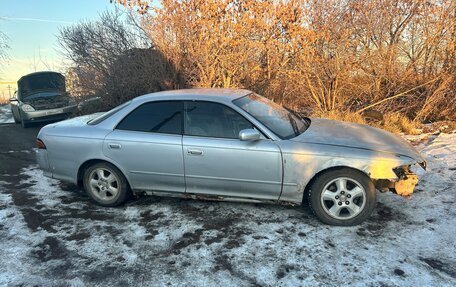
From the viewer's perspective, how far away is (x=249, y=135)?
13.2 ft

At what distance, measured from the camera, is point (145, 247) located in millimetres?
3717

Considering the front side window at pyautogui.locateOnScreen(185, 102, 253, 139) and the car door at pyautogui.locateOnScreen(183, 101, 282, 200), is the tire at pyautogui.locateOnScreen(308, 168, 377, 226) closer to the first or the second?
the car door at pyautogui.locateOnScreen(183, 101, 282, 200)

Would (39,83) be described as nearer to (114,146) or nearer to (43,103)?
(43,103)

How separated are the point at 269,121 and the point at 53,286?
279cm

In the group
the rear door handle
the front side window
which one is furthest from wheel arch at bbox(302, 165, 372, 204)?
the rear door handle

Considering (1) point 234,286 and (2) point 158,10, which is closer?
(1) point 234,286

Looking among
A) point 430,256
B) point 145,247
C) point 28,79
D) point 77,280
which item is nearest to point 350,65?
point 430,256

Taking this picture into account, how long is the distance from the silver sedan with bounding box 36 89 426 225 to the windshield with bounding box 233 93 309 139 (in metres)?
0.02

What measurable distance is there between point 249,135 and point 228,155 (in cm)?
34

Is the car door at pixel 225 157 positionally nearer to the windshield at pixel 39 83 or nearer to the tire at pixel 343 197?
the tire at pixel 343 197

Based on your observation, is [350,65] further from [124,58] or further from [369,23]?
[124,58]

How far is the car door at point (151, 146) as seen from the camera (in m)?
4.39

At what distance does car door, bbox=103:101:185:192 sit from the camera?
4387 millimetres

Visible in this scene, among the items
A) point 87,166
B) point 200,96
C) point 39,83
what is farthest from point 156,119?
point 39,83
